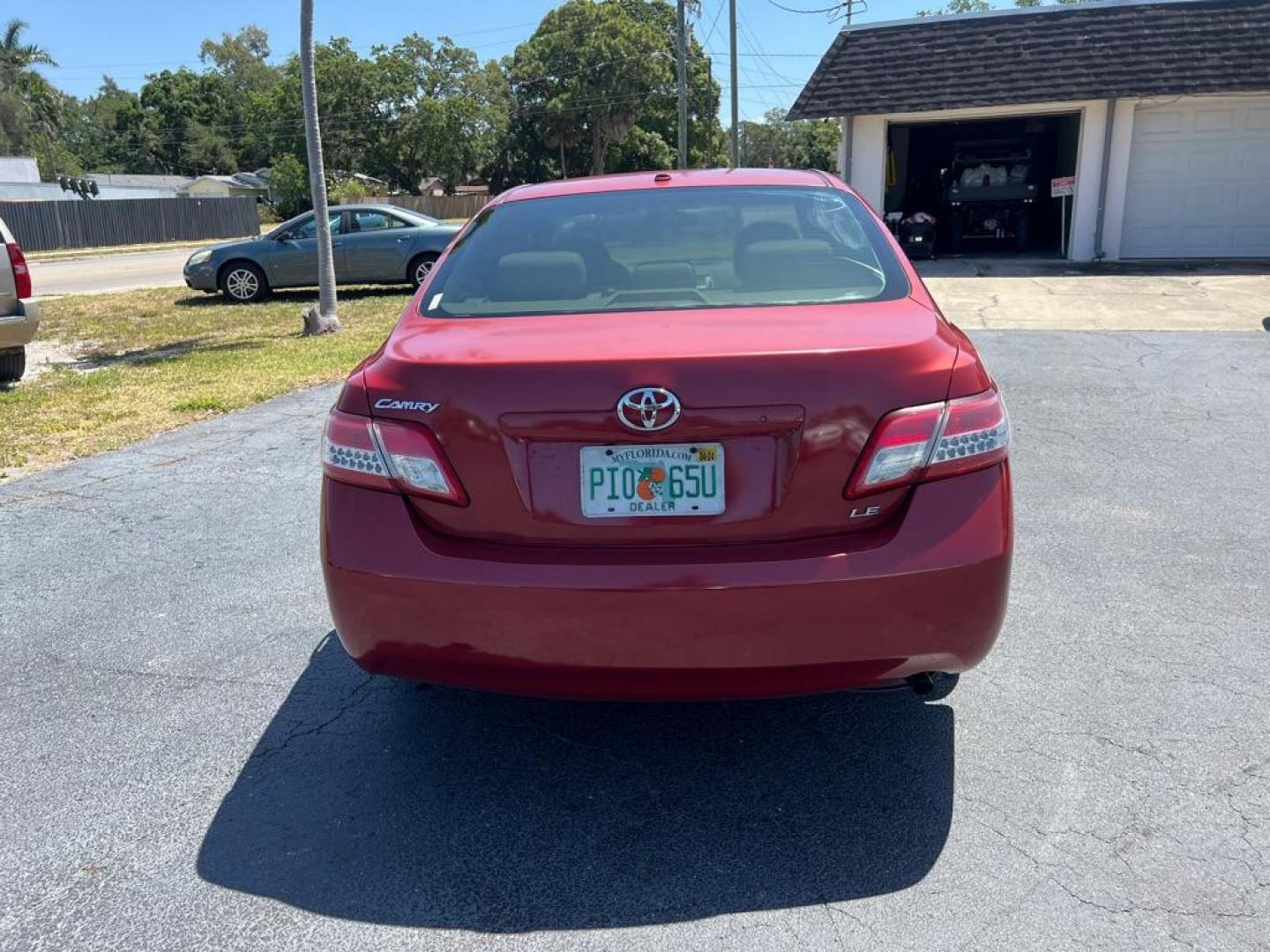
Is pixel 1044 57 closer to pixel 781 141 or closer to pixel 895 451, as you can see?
pixel 895 451

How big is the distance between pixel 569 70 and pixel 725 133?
525 inches

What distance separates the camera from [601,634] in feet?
7.86

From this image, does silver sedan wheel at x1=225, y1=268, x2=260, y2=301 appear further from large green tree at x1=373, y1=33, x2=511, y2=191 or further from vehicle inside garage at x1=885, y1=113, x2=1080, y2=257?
large green tree at x1=373, y1=33, x2=511, y2=191

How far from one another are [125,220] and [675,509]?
145 feet

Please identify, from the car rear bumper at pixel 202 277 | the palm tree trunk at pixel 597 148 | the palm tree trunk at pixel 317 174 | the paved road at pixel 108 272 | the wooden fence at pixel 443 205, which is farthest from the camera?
the palm tree trunk at pixel 597 148

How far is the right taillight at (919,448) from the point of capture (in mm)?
2377

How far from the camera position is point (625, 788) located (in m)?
2.79

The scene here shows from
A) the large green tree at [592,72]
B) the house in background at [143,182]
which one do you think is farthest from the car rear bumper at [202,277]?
the house in background at [143,182]

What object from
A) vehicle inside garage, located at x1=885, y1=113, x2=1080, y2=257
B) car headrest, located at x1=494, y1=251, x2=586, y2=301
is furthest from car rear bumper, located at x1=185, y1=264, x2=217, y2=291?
car headrest, located at x1=494, y1=251, x2=586, y2=301

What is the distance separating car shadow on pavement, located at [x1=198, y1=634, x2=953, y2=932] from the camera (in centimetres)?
238

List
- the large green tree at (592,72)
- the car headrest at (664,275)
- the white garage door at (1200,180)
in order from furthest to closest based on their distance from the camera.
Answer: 1. the large green tree at (592,72)
2. the white garage door at (1200,180)
3. the car headrest at (664,275)

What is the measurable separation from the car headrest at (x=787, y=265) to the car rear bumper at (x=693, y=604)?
87cm

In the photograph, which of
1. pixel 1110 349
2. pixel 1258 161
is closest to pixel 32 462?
pixel 1110 349

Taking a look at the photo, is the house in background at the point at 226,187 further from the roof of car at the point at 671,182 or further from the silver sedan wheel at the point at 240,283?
the roof of car at the point at 671,182
